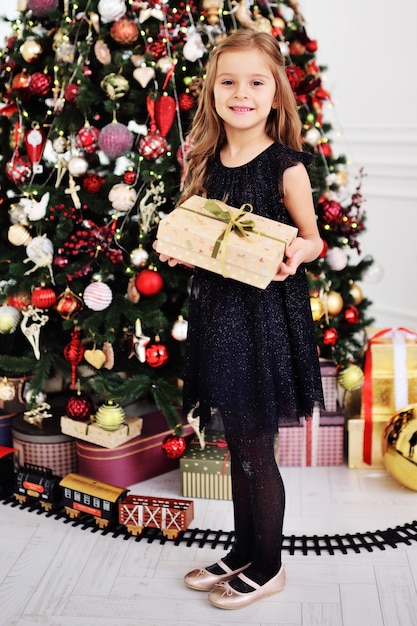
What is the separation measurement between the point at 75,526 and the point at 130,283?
718mm

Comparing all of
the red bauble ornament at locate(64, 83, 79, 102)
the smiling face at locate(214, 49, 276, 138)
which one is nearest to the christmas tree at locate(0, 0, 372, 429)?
the red bauble ornament at locate(64, 83, 79, 102)

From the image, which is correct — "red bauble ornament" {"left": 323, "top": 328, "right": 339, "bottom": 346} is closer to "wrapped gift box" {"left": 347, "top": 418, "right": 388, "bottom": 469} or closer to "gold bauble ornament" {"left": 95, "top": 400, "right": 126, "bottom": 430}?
"wrapped gift box" {"left": 347, "top": 418, "right": 388, "bottom": 469}

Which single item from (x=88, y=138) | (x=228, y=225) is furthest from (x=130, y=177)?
(x=228, y=225)

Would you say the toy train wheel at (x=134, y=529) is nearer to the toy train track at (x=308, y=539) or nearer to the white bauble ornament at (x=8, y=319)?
the toy train track at (x=308, y=539)

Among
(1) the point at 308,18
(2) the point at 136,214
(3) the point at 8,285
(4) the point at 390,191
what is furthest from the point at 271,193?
(1) the point at 308,18

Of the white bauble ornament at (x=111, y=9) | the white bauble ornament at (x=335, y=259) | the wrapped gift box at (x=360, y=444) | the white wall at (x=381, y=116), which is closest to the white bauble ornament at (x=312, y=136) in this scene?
the white bauble ornament at (x=335, y=259)

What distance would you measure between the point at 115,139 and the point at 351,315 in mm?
1019

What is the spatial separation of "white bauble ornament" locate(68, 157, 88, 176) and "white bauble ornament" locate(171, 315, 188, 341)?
1.70ft

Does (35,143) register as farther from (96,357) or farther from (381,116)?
(381,116)

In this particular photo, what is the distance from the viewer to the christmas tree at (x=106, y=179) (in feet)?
7.98

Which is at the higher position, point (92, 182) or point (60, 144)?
point (60, 144)

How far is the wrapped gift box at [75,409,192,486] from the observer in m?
2.53

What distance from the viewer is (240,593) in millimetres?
1943

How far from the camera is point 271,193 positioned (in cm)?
181
